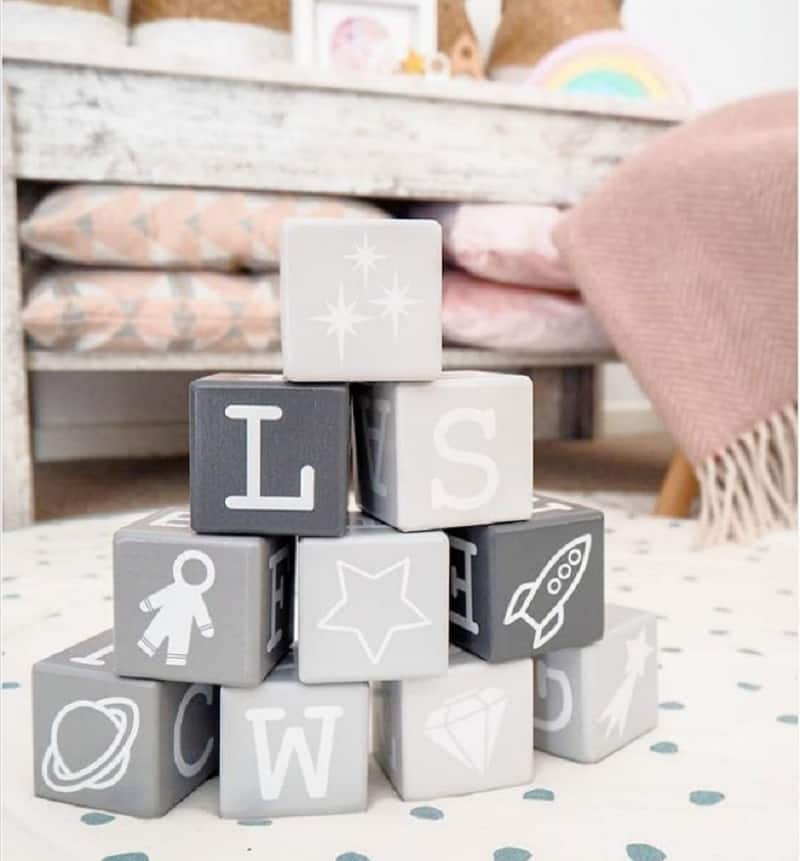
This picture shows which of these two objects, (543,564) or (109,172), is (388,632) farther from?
(109,172)

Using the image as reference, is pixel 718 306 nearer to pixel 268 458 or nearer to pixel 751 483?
pixel 751 483

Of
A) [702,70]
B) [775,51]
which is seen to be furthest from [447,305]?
[775,51]

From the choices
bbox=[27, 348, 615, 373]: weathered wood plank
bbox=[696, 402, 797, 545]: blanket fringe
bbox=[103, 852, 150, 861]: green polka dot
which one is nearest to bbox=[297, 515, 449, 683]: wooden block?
bbox=[103, 852, 150, 861]: green polka dot

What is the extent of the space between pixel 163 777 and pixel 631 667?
0.29 m

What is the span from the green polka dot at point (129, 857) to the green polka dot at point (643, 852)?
0.24 metres

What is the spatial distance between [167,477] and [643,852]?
1.26 m

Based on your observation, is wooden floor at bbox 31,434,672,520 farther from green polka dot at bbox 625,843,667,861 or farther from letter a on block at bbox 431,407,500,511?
green polka dot at bbox 625,843,667,861

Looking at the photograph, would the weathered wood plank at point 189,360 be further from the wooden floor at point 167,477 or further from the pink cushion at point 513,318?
the wooden floor at point 167,477

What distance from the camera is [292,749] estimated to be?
0.52 meters

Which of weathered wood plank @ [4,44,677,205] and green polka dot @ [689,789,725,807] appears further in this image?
weathered wood plank @ [4,44,677,205]

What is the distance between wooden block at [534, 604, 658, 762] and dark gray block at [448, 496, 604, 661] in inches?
0.7

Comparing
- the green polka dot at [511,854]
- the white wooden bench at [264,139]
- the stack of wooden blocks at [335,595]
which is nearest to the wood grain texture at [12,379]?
the white wooden bench at [264,139]

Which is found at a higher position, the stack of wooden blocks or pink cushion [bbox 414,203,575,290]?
pink cushion [bbox 414,203,575,290]

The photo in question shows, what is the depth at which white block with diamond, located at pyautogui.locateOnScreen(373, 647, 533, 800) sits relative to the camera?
1.77ft
